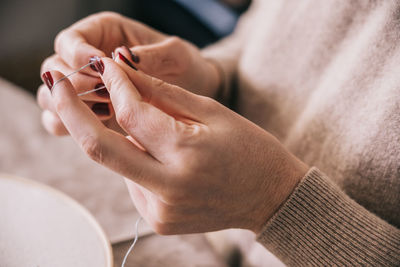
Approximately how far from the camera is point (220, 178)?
15.8 inches

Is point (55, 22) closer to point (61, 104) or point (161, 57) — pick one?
point (161, 57)

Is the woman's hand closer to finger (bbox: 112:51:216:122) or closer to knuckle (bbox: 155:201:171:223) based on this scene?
finger (bbox: 112:51:216:122)

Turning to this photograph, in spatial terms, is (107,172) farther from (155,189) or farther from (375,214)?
(375,214)

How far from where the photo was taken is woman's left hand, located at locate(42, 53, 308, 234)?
0.37 metres

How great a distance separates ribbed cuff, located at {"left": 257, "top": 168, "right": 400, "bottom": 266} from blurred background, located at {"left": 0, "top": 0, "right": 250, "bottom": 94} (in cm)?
104

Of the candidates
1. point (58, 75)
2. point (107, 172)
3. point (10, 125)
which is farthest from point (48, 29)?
point (58, 75)

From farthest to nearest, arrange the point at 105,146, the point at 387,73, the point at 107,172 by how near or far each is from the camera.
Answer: the point at 107,172, the point at 387,73, the point at 105,146

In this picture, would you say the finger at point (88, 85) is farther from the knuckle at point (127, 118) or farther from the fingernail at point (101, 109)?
the knuckle at point (127, 118)

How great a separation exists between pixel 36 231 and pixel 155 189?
0.68 feet

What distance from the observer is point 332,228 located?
468 mm

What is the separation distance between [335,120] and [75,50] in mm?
454

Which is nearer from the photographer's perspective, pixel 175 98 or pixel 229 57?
pixel 175 98

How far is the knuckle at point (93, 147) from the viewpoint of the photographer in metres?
0.37

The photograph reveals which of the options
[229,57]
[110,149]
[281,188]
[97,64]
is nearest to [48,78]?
[97,64]
